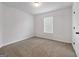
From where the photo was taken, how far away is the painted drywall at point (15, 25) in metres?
3.80

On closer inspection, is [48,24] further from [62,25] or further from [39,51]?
[39,51]

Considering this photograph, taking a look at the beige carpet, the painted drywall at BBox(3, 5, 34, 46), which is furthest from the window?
the beige carpet

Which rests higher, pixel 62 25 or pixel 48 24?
pixel 48 24

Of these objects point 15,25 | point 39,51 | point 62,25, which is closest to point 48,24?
point 62,25

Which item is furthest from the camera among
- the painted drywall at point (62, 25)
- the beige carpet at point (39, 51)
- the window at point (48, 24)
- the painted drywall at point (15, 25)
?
the window at point (48, 24)

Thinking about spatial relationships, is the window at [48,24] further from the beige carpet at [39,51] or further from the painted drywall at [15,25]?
the beige carpet at [39,51]

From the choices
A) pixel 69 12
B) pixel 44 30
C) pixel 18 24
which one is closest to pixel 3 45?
pixel 18 24

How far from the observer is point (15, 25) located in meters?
4.41

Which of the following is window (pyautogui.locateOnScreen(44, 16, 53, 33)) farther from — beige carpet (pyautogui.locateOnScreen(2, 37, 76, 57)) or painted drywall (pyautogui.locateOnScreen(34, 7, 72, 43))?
beige carpet (pyautogui.locateOnScreen(2, 37, 76, 57))

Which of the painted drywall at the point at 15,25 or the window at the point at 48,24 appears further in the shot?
the window at the point at 48,24

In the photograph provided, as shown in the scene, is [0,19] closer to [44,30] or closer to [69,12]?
[44,30]

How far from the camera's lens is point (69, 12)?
4031 millimetres

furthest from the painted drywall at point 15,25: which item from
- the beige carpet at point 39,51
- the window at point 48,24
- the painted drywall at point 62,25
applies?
the painted drywall at point 62,25

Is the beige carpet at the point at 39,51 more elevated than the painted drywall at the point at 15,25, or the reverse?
the painted drywall at the point at 15,25
